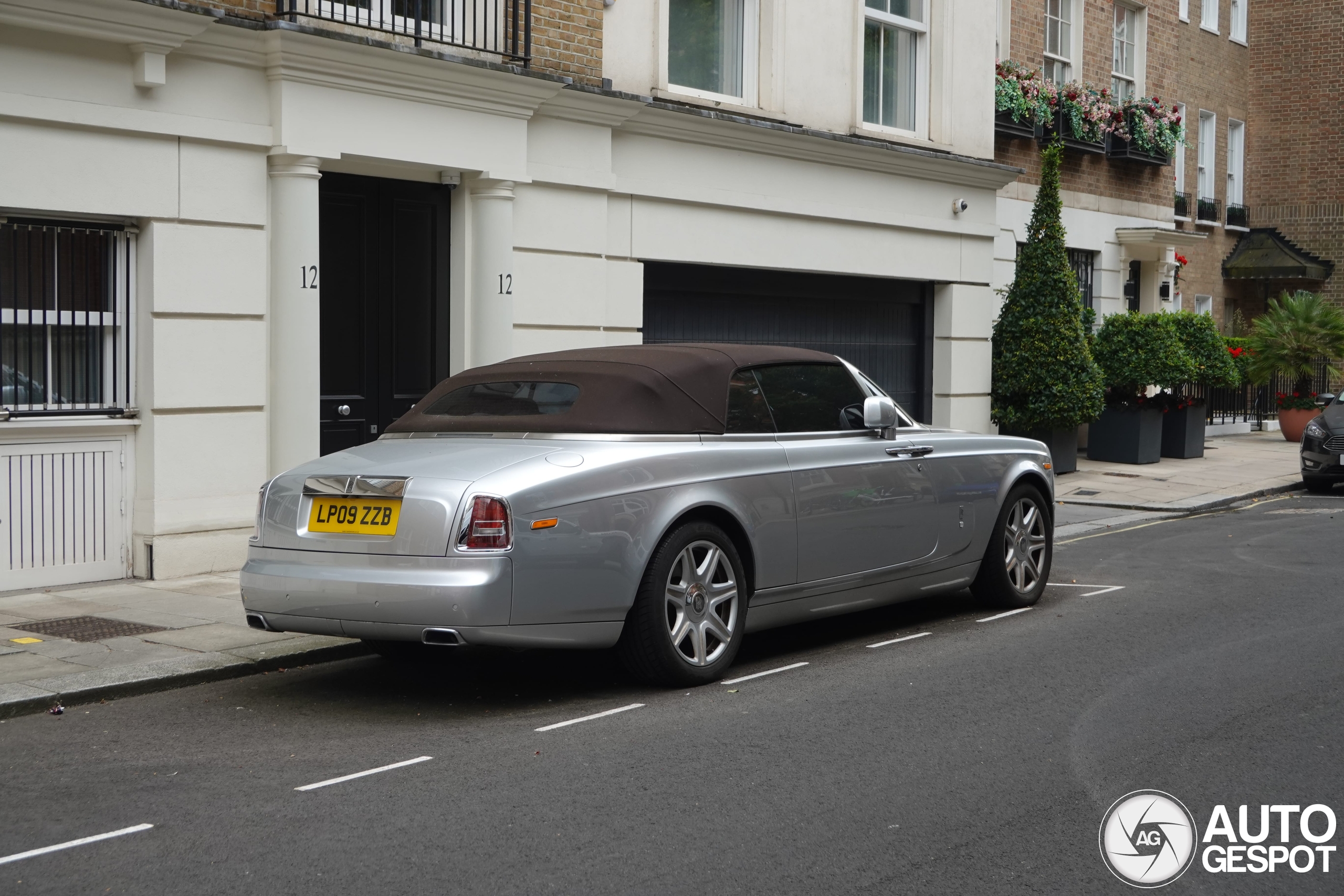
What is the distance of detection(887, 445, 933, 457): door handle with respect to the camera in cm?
799

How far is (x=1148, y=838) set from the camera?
183 inches

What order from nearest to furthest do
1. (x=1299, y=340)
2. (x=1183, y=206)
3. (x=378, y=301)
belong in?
1. (x=378, y=301)
2. (x=1299, y=340)
3. (x=1183, y=206)

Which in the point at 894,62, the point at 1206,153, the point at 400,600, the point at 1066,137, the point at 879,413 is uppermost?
the point at 1206,153

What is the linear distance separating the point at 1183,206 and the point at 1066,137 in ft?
20.3

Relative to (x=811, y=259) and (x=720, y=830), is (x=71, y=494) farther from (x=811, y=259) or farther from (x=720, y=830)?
(x=811, y=259)

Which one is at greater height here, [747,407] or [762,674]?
[747,407]

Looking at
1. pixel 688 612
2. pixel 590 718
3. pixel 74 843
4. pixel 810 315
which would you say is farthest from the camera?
pixel 810 315

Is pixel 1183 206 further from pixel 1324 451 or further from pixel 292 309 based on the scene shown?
pixel 292 309

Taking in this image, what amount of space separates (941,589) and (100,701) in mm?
4543

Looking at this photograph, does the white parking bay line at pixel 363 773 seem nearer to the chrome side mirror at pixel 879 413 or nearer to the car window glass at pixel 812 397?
the car window glass at pixel 812 397

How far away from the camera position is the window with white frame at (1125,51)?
22.4m

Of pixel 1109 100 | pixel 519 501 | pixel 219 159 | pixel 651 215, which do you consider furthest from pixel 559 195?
pixel 1109 100

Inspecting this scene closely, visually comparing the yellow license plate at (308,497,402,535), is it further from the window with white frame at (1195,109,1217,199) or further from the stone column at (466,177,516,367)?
the window with white frame at (1195,109,1217,199)

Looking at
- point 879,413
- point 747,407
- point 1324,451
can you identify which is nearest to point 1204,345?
point 1324,451
